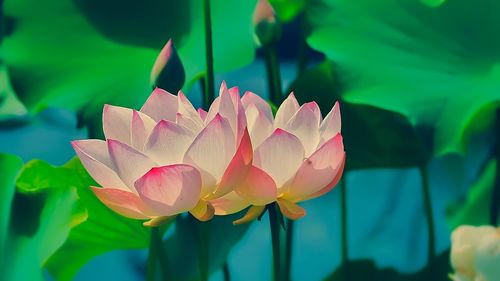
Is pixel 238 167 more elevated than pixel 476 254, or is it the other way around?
pixel 238 167

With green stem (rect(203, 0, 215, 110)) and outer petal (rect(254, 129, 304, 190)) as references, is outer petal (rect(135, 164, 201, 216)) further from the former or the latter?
green stem (rect(203, 0, 215, 110))

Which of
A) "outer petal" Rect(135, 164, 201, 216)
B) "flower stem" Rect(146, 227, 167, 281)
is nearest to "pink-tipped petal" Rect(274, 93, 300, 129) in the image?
"outer petal" Rect(135, 164, 201, 216)

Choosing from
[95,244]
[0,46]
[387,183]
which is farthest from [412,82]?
[0,46]

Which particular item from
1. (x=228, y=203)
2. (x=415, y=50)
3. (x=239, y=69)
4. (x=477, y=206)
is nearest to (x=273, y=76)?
(x=239, y=69)

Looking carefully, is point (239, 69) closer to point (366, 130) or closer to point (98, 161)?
point (366, 130)

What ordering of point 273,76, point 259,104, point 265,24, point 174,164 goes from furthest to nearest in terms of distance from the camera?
point 273,76, point 265,24, point 259,104, point 174,164

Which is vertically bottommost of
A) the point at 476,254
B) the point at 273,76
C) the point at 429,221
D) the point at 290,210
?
the point at 429,221
